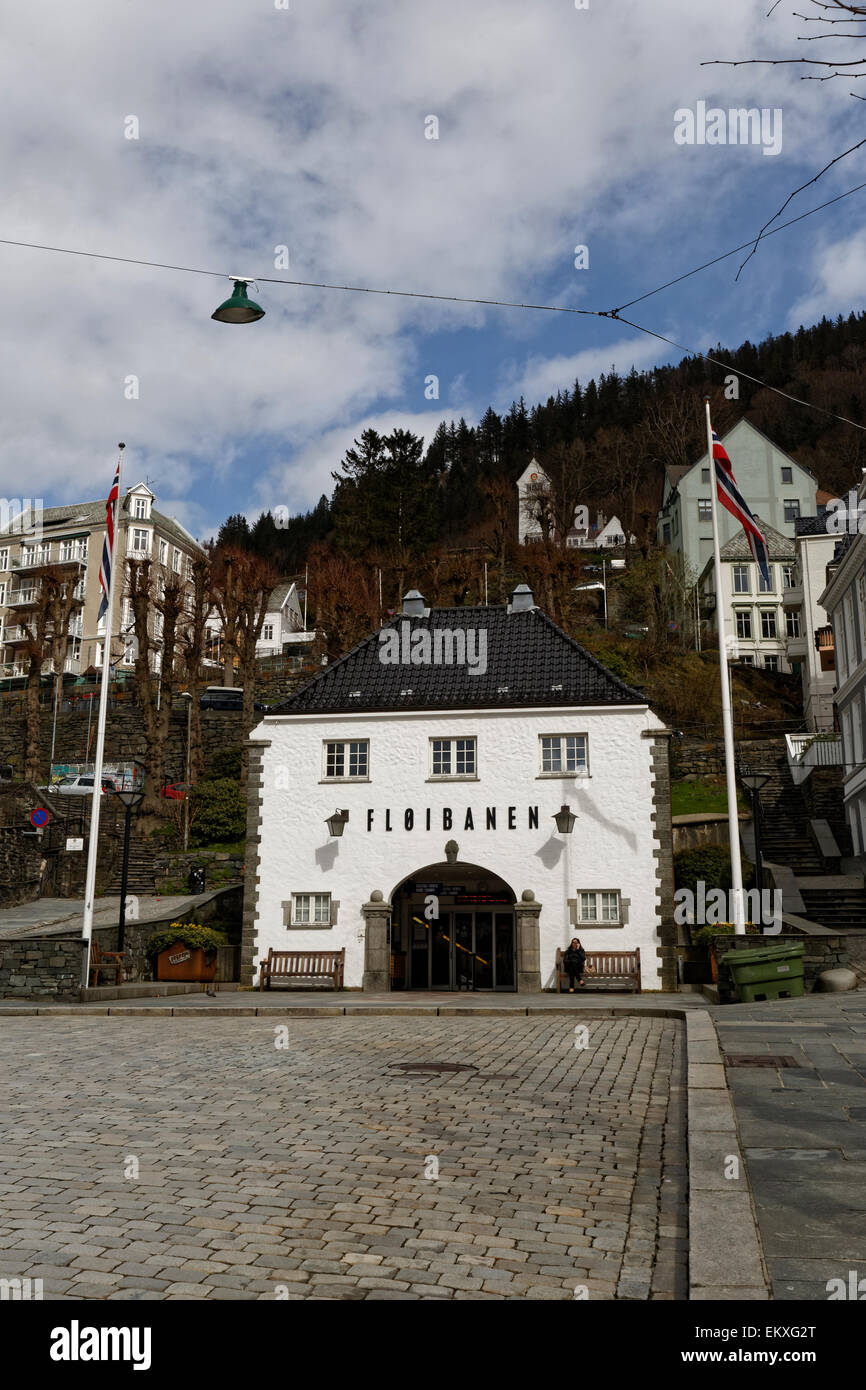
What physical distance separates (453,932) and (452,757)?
4.80 m

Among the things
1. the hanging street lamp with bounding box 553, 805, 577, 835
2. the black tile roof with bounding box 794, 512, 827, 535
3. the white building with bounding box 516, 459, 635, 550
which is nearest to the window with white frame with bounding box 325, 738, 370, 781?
the hanging street lamp with bounding box 553, 805, 577, 835

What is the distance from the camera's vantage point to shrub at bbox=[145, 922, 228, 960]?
28641 millimetres

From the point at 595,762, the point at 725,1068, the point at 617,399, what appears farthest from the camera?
the point at 617,399

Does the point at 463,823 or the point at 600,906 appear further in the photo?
the point at 463,823

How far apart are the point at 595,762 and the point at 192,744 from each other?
26.0 metres

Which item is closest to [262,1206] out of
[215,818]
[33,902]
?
[33,902]

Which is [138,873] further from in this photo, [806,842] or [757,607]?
[757,607]

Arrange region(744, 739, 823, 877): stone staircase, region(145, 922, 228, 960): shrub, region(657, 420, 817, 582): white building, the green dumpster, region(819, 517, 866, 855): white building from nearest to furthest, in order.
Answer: the green dumpster, region(145, 922, 228, 960): shrub, region(819, 517, 866, 855): white building, region(744, 739, 823, 877): stone staircase, region(657, 420, 817, 582): white building

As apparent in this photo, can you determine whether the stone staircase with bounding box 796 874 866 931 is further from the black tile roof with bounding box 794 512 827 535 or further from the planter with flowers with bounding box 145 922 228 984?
the black tile roof with bounding box 794 512 827 535

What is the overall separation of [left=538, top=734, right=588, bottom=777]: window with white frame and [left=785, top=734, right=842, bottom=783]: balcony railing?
54.4 feet

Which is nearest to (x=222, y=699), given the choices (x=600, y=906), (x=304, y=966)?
(x=304, y=966)

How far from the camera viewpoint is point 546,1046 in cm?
1430

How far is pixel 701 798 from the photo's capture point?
1727 inches

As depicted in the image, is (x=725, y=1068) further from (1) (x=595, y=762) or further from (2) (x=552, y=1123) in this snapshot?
(1) (x=595, y=762)
